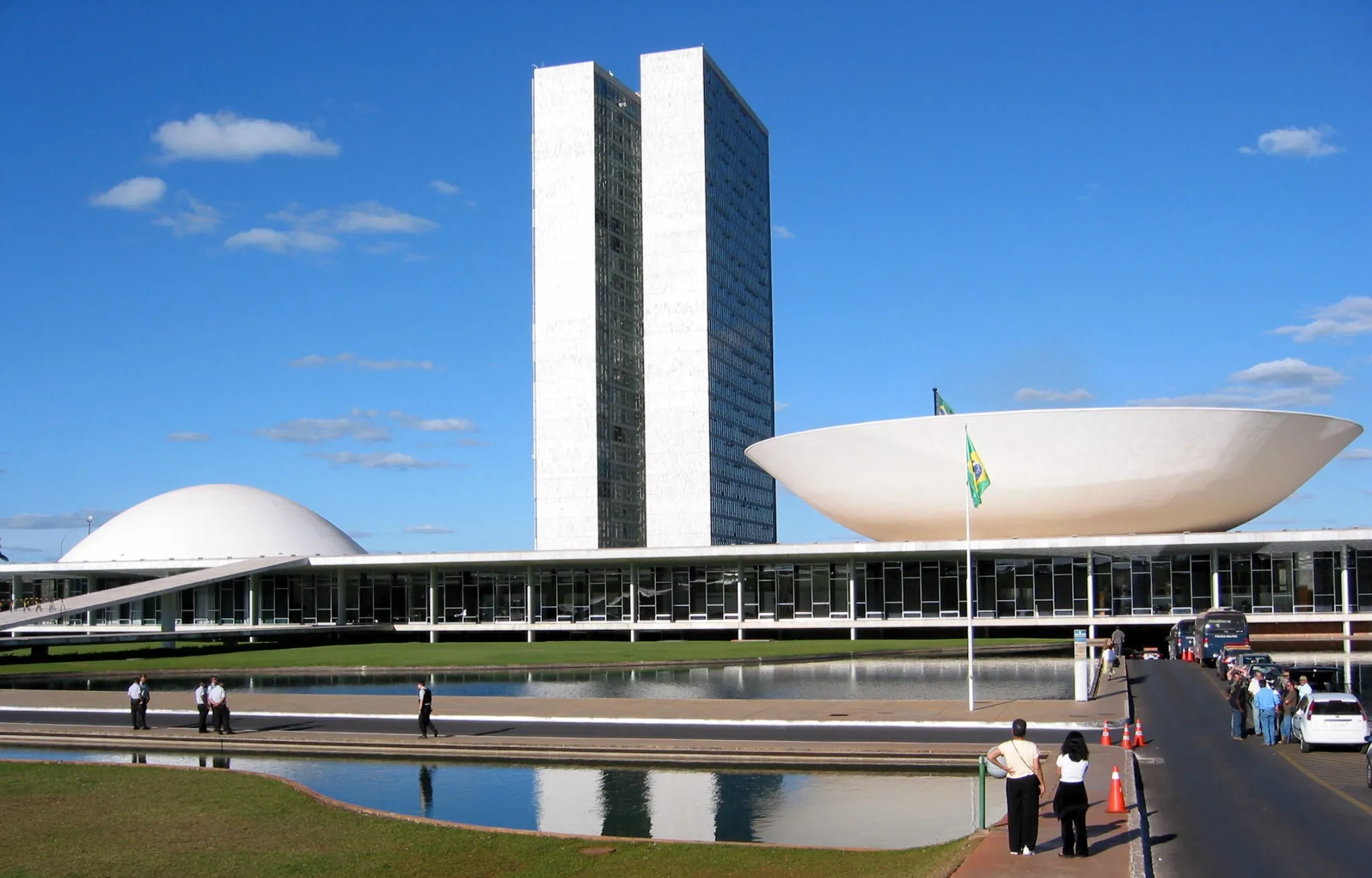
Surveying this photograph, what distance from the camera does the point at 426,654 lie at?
5250 centimetres

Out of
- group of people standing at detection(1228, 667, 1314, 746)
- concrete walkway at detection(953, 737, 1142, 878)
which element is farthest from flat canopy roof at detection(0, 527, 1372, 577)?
concrete walkway at detection(953, 737, 1142, 878)

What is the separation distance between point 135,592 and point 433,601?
1534 cm

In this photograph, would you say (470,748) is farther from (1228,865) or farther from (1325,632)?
(1325,632)

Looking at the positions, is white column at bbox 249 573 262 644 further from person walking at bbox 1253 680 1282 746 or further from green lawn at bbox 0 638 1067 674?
person walking at bbox 1253 680 1282 746

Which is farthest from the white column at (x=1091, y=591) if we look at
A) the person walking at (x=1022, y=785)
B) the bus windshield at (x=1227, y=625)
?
the person walking at (x=1022, y=785)

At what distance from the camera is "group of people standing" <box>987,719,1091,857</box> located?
42.9 feet

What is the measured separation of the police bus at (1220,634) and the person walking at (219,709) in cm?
3105

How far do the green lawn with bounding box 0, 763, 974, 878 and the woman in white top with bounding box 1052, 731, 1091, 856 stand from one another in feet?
3.61

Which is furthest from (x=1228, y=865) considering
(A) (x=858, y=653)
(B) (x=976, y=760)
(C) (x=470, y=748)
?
(A) (x=858, y=653)

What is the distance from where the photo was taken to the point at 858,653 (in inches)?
1946

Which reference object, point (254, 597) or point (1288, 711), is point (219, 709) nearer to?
point (1288, 711)

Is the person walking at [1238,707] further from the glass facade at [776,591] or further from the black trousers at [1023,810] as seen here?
the glass facade at [776,591]

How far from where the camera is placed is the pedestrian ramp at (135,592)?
5506cm

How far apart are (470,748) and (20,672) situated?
29827mm
